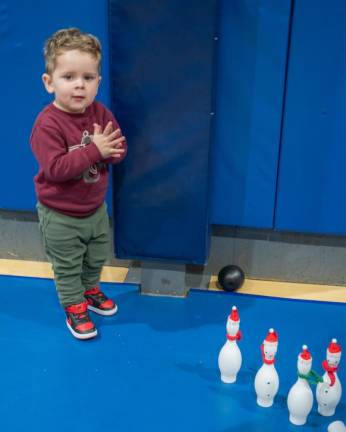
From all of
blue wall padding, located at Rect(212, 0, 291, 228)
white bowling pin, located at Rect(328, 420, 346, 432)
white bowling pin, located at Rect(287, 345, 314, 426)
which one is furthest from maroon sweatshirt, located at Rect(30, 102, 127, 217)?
white bowling pin, located at Rect(328, 420, 346, 432)

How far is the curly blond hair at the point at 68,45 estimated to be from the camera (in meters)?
2.10

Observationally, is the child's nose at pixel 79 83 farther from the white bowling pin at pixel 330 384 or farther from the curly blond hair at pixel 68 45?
the white bowling pin at pixel 330 384

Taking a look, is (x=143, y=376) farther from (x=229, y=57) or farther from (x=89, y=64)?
(x=229, y=57)

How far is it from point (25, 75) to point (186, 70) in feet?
2.73

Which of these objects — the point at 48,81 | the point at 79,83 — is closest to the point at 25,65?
the point at 48,81

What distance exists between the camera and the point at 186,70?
235 centimetres

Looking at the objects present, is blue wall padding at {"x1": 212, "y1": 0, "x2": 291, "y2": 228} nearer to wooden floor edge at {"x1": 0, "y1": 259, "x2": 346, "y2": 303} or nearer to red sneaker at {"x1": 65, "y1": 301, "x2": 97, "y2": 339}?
wooden floor edge at {"x1": 0, "y1": 259, "x2": 346, "y2": 303}

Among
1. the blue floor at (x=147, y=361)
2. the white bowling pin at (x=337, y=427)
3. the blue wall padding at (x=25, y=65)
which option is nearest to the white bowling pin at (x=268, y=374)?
the blue floor at (x=147, y=361)

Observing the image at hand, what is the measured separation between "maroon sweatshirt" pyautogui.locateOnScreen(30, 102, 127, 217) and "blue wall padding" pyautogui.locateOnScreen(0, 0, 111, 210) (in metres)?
0.45

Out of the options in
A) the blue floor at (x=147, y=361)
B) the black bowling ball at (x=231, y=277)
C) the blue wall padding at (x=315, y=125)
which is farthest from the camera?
the black bowling ball at (x=231, y=277)

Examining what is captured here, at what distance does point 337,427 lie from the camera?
1.93 meters

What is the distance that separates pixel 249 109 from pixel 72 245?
1022mm

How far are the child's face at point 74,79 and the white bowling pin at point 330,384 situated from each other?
4.24 ft

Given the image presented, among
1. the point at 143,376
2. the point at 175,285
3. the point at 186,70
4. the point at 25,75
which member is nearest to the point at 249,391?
the point at 143,376
